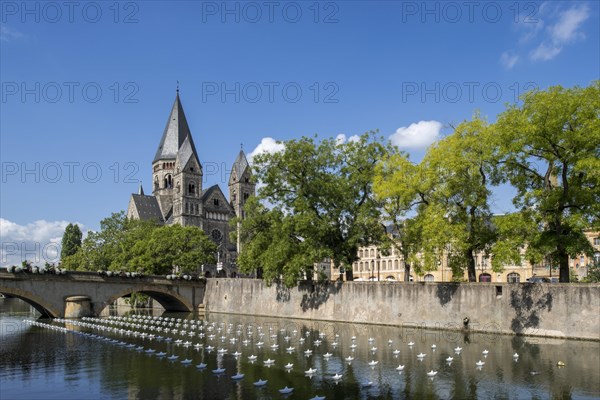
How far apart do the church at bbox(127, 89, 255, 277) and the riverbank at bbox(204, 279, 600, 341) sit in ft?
232

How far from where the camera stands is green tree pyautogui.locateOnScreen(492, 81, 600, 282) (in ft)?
132

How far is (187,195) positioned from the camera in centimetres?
14438

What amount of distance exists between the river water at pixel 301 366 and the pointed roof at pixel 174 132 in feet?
365

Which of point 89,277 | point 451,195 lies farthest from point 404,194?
point 89,277

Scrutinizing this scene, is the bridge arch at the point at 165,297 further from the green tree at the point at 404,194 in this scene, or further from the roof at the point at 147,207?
the roof at the point at 147,207

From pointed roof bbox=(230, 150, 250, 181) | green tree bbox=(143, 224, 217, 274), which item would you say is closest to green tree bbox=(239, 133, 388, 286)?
green tree bbox=(143, 224, 217, 274)

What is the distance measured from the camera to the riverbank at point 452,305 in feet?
137

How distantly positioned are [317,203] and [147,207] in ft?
334

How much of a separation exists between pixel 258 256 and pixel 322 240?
8.41 metres

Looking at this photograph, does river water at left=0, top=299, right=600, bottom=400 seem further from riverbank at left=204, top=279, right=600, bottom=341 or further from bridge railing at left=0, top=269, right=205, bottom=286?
bridge railing at left=0, top=269, right=205, bottom=286

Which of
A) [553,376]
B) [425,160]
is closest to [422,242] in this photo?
[425,160]

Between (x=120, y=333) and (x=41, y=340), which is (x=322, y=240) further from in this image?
(x=41, y=340)

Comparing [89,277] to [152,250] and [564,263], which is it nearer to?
[152,250]

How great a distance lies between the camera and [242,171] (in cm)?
16112
